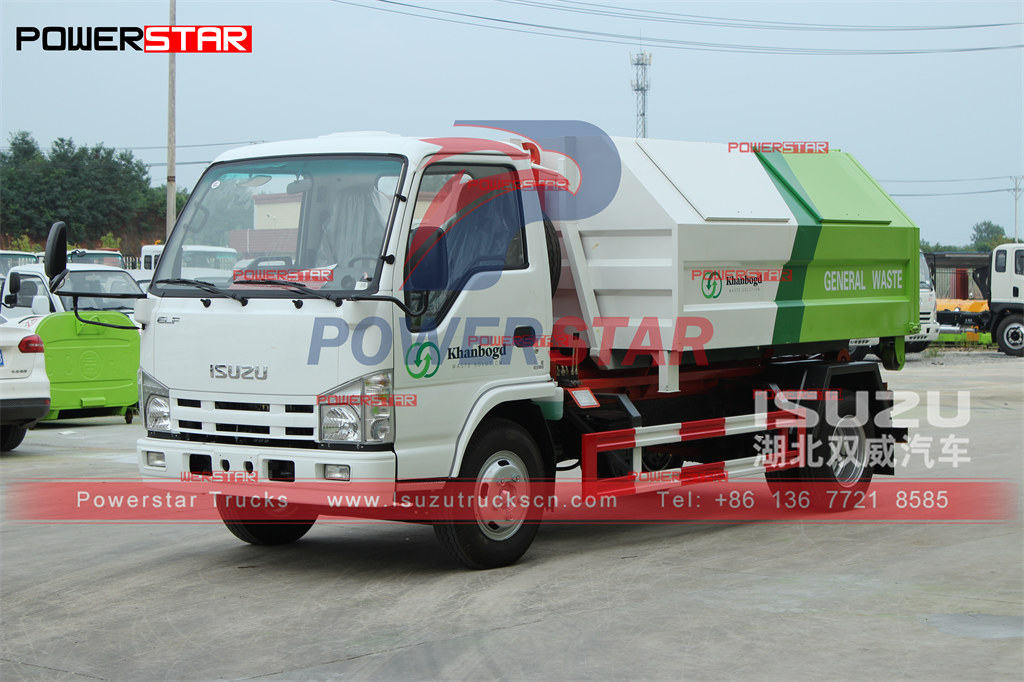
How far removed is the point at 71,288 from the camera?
1848 centimetres

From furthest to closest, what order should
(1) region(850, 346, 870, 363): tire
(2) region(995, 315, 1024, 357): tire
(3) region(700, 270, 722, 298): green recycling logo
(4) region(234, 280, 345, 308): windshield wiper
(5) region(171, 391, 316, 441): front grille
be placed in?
(2) region(995, 315, 1024, 357): tire → (1) region(850, 346, 870, 363): tire → (3) region(700, 270, 722, 298): green recycling logo → (5) region(171, 391, 316, 441): front grille → (4) region(234, 280, 345, 308): windshield wiper

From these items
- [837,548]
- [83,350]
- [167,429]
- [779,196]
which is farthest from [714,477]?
[83,350]

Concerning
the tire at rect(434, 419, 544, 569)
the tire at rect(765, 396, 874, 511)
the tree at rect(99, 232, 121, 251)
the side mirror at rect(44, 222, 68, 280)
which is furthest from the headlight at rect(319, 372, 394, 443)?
the tree at rect(99, 232, 121, 251)

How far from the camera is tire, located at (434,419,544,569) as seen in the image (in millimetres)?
7371

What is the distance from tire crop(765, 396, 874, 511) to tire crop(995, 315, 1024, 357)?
881 inches

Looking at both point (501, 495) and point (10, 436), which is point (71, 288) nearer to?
point (10, 436)

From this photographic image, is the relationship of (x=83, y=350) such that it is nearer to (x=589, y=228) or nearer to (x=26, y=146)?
(x=589, y=228)

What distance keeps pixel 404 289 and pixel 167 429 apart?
70.8 inches

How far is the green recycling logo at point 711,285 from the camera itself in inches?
337

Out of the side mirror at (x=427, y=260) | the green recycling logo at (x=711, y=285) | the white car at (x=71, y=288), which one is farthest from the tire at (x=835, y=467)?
the white car at (x=71, y=288)

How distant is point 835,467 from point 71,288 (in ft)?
42.0

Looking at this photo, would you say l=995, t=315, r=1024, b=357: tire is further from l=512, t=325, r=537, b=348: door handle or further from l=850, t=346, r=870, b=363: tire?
l=512, t=325, r=537, b=348: door handle

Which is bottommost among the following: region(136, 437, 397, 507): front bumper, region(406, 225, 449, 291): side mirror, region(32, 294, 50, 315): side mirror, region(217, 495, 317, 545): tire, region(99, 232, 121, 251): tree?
region(217, 495, 317, 545): tire

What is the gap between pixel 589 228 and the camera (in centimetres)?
849
